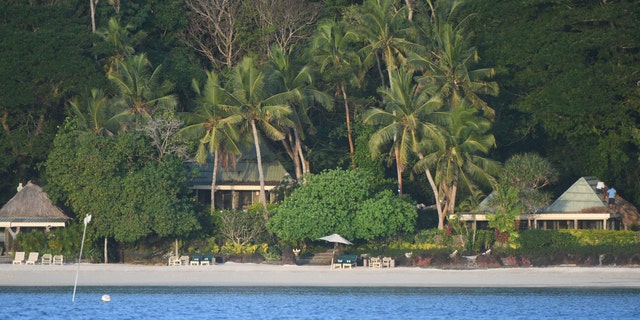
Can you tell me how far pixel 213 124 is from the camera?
51969mm

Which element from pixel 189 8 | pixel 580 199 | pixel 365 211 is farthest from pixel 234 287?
pixel 189 8

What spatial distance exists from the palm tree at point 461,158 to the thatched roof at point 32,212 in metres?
13.8

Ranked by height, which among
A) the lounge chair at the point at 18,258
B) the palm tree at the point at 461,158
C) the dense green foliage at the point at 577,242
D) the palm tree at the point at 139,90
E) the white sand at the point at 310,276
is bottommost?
the white sand at the point at 310,276

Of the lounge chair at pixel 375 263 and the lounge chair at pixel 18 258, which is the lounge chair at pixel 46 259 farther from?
the lounge chair at pixel 375 263

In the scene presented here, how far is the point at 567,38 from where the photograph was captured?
53250 millimetres

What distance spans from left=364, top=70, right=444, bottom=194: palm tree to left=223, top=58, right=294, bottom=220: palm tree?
335 cm

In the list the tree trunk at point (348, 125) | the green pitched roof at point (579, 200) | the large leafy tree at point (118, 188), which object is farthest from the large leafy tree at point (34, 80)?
the green pitched roof at point (579, 200)

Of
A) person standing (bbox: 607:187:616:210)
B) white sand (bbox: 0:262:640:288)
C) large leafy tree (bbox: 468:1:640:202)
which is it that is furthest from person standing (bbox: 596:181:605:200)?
white sand (bbox: 0:262:640:288)

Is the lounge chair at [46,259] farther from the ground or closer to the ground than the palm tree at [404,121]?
closer to the ground

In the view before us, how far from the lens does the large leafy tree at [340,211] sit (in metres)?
48.8

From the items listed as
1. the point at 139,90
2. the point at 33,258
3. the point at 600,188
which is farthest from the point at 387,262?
the point at 139,90

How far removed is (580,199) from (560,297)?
34.8ft

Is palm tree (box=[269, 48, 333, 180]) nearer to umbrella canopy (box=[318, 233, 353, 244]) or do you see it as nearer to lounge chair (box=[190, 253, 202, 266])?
umbrella canopy (box=[318, 233, 353, 244])

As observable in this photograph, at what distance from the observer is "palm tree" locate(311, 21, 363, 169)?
5522cm
